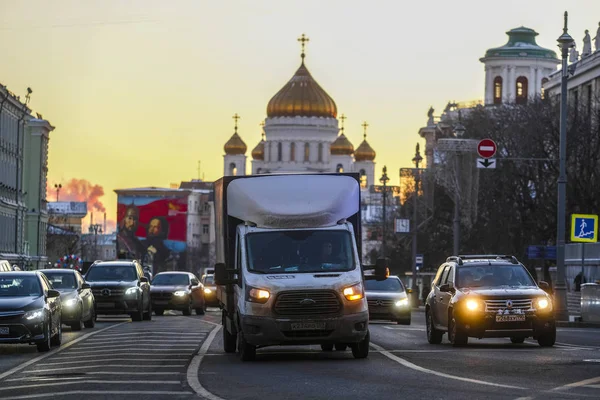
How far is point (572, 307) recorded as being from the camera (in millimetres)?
63750

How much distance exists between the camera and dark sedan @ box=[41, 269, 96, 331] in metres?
38.6

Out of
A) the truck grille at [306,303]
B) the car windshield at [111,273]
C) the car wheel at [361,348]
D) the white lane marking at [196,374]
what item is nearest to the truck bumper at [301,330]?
the truck grille at [306,303]

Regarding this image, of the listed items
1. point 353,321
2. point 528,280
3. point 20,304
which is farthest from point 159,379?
point 528,280

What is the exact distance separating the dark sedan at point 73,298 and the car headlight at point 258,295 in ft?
43.3

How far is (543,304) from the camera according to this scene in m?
30.0

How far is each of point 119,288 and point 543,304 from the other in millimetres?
19232

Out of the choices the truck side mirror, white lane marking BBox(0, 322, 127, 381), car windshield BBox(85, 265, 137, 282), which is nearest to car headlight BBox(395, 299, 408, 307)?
car windshield BBox(85, 265, 137, 282)

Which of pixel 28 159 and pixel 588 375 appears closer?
pixel 588 375

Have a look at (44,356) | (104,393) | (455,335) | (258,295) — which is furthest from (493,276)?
(104,393)

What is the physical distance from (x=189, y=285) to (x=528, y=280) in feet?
90.5

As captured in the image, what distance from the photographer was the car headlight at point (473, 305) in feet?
98.5

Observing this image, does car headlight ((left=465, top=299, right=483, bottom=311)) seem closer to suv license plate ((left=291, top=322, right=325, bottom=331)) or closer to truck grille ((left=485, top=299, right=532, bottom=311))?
truck grille ((left=485, top=299, right=532, bottom=311))

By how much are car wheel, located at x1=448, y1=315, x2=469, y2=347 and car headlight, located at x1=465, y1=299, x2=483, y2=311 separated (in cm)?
44

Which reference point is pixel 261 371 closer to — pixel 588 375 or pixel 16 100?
pixel 588 375
